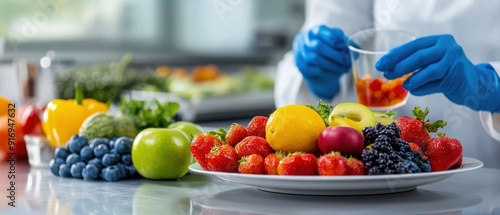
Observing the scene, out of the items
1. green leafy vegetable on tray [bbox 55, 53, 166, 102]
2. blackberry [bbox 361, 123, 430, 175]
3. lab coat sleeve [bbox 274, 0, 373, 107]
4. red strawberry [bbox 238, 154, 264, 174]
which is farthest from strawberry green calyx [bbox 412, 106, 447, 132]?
green leafy vegetable on tray [bbox 55, 53, 166, 102]

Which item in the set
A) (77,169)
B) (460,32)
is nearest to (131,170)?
(77,169)

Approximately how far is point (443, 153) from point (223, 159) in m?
0.40

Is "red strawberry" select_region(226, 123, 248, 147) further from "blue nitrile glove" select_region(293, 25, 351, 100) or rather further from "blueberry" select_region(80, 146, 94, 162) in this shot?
"blue nitrile glove" select_region(293, 25, 351, 100)

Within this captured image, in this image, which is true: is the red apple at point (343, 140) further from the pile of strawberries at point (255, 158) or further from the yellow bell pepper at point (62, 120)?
the yellow bell pepper at point (62, 120)

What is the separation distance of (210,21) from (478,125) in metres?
3.25

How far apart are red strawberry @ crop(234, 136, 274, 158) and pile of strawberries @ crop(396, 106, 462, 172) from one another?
0.26 meters

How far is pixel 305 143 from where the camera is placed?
4.28 feet

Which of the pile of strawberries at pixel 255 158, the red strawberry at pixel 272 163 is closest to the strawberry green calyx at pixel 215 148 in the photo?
the pile of strawberries at pixel 255 158

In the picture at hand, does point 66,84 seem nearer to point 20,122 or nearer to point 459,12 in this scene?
point 20,122

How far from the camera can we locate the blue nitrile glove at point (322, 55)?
2160 mm

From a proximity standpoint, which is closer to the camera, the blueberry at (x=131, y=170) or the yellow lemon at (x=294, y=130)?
the yellow lemon at (x=294, y=130)

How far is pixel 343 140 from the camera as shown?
4.08 feet

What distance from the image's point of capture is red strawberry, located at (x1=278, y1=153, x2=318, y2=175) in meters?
1.23

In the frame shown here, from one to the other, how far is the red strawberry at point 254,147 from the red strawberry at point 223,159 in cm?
1
